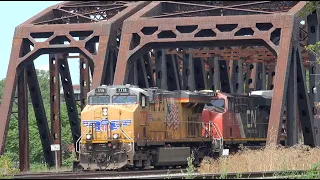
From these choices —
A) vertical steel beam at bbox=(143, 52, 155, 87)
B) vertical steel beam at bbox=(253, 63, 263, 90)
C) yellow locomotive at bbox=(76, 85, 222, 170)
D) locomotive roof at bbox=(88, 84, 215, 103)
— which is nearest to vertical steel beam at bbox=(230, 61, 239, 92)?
Result: vertical steel beam at bbox=(253, 63, 263, 90)

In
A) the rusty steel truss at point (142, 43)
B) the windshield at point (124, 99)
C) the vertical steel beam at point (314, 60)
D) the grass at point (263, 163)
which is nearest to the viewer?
the grass at point (263, 163)

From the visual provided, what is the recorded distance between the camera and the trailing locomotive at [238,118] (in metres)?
42.0

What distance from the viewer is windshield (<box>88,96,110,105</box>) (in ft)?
114

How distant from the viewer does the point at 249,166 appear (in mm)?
30109

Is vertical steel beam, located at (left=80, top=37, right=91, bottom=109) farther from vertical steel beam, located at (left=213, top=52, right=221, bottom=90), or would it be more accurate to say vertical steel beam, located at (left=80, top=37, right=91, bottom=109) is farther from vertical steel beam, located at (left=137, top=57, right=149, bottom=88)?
vertical steel beam, located at (left=213, top=52, right=221, bottom=90)

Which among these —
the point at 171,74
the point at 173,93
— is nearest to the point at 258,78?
the point at 171,74

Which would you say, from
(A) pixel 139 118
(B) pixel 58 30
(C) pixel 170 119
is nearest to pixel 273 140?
(C) pixel 170 119

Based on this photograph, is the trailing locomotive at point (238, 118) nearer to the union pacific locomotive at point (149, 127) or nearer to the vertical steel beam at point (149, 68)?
the union pacific locomotive at point (149, 127)

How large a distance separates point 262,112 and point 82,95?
10.4 metres

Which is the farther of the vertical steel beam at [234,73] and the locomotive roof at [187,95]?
the vertical steel beam at [234,73]

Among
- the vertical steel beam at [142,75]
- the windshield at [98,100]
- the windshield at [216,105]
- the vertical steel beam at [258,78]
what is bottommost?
the vertical steel beam at [258,78]

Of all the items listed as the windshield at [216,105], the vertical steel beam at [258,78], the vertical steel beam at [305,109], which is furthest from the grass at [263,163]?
the vertical steel beam at [258,78]

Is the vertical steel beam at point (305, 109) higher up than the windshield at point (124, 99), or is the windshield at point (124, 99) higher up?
the windshield at point (124, 99)

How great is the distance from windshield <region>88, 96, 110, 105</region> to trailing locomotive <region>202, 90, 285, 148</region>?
7.64 metres
